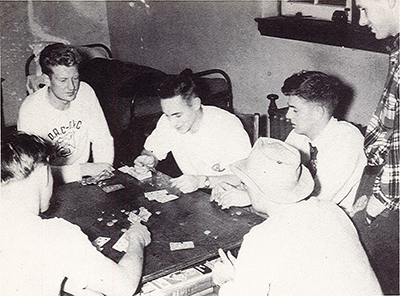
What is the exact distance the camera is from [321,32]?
162 inches

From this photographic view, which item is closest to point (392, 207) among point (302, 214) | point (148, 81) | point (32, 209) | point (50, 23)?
point (302, 214)

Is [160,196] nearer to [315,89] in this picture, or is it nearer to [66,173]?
[66,173]

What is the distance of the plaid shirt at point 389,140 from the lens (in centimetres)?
248

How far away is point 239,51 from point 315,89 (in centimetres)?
216

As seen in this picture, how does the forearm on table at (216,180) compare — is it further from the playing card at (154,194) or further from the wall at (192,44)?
the wall at (192,44)

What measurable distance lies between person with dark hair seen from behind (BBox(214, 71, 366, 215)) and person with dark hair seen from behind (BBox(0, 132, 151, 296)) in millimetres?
1407

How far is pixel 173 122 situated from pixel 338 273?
6.04 ft

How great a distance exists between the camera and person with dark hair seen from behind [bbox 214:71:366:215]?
9.67 ft

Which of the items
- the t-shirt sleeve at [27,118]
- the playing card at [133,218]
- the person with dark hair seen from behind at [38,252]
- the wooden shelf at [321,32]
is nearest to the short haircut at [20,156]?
the person with dark hair seen from behind at [38,252]

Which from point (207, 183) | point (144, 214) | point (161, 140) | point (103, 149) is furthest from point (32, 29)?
point (144, 214)

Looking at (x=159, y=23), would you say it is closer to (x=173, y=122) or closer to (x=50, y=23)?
(x=50, y=23)

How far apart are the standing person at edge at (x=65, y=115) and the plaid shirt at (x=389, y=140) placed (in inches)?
70.7

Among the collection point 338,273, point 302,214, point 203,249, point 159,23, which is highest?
point 159,23

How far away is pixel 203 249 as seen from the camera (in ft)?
7.59
